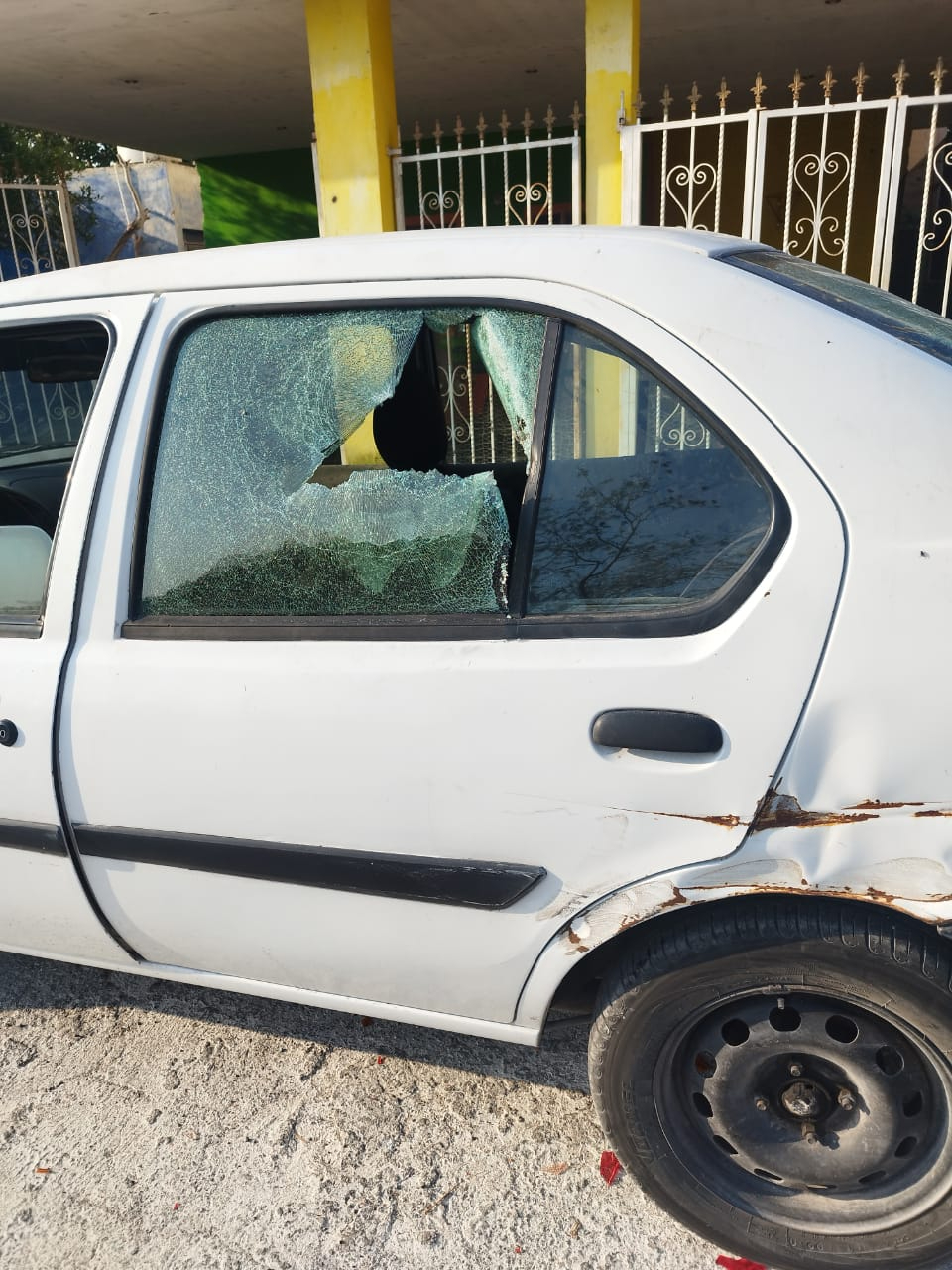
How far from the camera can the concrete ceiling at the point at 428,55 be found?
20.1 ft

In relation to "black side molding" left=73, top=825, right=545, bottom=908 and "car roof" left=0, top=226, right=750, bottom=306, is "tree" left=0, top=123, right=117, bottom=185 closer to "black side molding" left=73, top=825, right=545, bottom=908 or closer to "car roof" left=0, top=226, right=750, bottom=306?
"car roof" left=0, top=226, right=750, bottom=306

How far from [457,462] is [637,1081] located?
151 centimetres

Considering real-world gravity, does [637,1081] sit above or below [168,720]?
below

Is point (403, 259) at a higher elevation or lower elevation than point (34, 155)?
lower

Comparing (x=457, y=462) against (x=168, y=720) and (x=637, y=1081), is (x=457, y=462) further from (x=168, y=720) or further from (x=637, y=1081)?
(x=637, y=1081)

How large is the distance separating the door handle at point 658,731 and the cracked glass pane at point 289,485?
1.45 ft

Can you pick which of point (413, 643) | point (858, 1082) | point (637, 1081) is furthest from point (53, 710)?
point (858, 1082)

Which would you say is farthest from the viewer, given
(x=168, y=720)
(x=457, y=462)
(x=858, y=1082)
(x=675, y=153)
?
(x=675, y=153)

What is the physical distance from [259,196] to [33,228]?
9.15 ft

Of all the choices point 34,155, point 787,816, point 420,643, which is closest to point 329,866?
point 420,643

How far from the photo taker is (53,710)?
175cm

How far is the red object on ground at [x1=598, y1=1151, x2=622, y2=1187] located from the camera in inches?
72.6

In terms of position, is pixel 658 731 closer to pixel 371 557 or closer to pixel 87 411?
pixel 371 557

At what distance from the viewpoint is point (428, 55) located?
723cm
